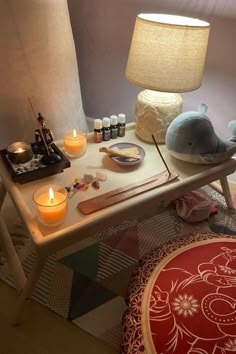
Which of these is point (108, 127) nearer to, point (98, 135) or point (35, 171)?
point (98, 135)

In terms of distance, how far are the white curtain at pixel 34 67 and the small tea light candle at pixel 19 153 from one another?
0.29m

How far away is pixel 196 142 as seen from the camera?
3.47ft

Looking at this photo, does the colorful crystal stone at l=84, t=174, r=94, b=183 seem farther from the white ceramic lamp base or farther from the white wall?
the white wall

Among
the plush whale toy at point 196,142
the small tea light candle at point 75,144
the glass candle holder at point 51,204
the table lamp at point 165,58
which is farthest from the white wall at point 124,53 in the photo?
the glass candle holder at point 51,204

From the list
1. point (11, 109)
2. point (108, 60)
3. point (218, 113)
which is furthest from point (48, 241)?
point (108, 60)

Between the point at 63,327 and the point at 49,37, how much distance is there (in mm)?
1093

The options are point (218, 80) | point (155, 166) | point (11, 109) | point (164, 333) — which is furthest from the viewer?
point (218, 80)

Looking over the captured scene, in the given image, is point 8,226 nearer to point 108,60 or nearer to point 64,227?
point 64,227

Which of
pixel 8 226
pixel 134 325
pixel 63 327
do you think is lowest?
pixel 63 327

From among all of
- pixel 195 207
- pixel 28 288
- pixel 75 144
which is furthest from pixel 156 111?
pixel 28 288

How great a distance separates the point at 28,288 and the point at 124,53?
47.7 inches

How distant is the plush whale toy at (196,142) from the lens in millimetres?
1058

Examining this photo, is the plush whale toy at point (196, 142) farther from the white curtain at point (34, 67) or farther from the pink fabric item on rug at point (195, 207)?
the white curtain at point (34, 67)

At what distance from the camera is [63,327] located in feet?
3.31
